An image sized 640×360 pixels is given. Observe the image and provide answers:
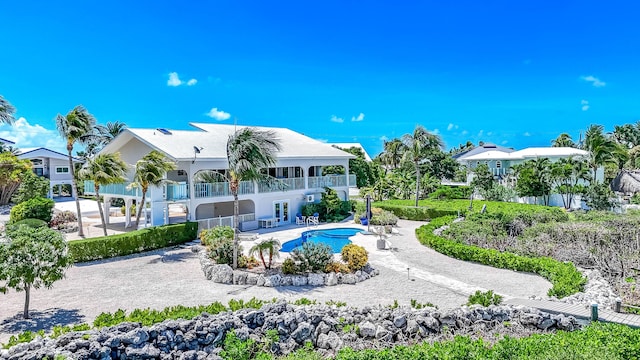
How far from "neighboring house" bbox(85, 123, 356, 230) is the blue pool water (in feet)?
11.1

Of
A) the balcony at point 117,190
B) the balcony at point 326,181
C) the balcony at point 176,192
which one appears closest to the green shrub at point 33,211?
the balcony at point 117,190

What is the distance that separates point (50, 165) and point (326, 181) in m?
29.7

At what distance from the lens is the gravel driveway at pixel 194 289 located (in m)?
11.1

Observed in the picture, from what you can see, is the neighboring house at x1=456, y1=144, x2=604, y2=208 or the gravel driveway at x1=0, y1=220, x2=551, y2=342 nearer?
the gravel driveway at x1=0, y1=220, x2=551, y2=342

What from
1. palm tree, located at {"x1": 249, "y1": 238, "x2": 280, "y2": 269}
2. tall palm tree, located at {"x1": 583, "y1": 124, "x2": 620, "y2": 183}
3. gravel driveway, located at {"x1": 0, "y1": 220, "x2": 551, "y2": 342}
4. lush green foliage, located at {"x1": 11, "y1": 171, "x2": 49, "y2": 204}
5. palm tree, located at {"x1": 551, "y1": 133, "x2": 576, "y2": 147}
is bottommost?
gravel driveway, located at {"x1": 0, "y1": 220, "x2": 551, "y2": 342}

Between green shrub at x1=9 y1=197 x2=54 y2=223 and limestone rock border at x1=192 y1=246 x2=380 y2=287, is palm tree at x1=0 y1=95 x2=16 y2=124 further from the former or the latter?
limestone rock border at x1=192 y1=246 x2=380 y2=287

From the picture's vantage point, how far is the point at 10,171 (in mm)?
32938

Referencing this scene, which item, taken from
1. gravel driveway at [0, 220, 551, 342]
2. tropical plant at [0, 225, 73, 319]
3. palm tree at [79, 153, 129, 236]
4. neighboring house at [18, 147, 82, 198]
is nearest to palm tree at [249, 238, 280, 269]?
gravel driveway at [0, 220, 551, 342]

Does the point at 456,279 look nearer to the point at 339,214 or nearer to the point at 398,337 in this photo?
the point at 398,337

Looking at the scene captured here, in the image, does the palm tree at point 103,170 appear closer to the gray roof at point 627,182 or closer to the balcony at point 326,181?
the balcony at point 326,181

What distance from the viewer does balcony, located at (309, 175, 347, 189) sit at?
28730mm

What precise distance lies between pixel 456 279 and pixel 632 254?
6.58 m

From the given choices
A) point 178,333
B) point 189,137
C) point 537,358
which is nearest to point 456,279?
point 537,358

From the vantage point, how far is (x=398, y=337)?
26.7 feet
